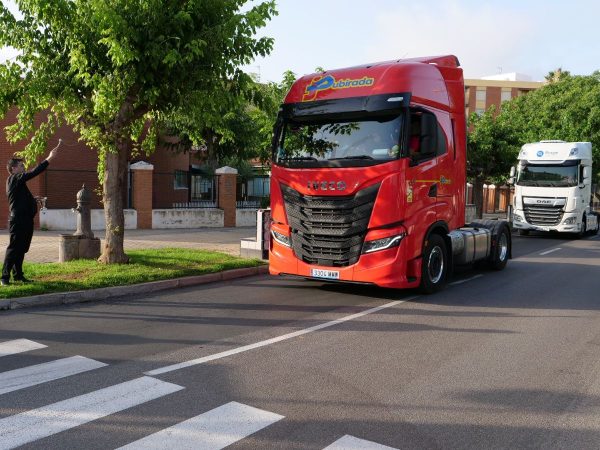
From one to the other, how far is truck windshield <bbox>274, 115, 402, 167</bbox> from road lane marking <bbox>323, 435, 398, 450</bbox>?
201 inches

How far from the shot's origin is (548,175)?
20.1 meters

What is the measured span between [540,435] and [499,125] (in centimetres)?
2572

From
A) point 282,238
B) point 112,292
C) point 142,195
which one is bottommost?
point 112,292

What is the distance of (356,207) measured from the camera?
27.4ft

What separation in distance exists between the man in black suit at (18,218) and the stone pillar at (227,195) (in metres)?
12.8

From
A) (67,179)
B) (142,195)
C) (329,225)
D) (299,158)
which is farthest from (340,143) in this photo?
(67,179)

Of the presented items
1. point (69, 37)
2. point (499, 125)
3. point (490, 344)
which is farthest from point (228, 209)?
point (490, 344)

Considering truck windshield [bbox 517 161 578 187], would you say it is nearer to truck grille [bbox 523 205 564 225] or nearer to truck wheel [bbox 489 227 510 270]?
truck grille [bbox 523 205 564 225]

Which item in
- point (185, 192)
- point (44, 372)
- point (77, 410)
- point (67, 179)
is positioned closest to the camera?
point (77, 410)

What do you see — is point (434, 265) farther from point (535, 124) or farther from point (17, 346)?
point (535, 124)

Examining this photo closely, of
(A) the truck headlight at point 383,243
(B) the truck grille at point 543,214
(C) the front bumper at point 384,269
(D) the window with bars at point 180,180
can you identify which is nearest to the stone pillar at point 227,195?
(D) the window with bars at point 180,180

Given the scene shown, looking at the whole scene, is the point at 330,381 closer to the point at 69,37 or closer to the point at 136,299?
the point at 136,299

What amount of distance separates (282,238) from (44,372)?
4.67 meters

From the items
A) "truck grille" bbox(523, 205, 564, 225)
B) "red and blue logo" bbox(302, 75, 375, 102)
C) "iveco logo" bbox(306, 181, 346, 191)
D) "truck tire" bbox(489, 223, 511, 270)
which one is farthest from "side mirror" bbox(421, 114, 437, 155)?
"truck grille" bbox(523, 205, 564, 225)
